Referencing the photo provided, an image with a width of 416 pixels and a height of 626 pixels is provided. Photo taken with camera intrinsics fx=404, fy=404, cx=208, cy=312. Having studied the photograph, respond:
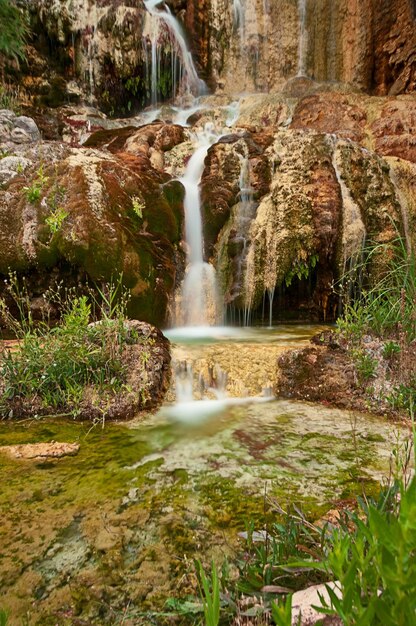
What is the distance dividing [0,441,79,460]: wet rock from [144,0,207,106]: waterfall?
14.0 metres

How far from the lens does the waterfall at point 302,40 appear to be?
1498 centimetres

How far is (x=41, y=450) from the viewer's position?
2887 millimetres

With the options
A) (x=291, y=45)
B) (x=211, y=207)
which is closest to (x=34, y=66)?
(x=291, y=45)

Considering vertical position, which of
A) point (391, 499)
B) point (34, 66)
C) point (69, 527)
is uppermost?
point (34, 66)

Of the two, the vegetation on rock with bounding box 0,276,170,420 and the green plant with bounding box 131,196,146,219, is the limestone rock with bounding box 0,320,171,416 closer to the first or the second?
the vegetation on rock with bounding box 0,276,170,420

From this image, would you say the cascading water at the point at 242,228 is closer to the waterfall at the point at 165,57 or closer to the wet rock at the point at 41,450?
the wet rock at the point at 41,450

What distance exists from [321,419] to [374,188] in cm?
550

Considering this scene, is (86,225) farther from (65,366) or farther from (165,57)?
(165,57)

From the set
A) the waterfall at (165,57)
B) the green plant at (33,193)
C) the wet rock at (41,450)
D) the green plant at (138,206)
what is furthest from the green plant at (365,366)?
the waterfall at (165,57)

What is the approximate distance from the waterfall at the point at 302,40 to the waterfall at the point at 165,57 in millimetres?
3933

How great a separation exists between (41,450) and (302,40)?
1714cm

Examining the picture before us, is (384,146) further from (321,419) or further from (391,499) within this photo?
(391,499)

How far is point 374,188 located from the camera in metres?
7.43

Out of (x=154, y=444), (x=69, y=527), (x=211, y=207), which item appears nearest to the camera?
(x=69, y=527)
